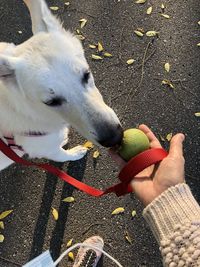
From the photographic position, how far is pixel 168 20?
14.9 feet

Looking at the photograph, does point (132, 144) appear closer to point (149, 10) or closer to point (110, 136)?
point (110, 136)

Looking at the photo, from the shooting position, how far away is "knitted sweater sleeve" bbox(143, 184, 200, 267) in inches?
90.1

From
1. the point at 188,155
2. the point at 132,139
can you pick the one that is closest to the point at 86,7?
the point at 188,155

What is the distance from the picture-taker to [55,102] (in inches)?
106

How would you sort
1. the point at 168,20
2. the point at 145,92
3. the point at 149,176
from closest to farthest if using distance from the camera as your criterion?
the point at 149,176
the point at 145,92
the point at 168,20

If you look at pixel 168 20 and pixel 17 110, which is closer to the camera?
pixel 17 110

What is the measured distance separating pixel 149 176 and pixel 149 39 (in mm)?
2127

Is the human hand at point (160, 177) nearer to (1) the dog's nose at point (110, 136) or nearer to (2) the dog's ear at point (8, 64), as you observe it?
(1) the dog's nose at point (110, 136)

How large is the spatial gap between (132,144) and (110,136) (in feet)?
0.58

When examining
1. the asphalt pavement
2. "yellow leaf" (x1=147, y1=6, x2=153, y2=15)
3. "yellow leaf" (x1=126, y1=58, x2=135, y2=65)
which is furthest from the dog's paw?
"yellow leaf" (x1=147, y1=6, x2=153, y2=15)

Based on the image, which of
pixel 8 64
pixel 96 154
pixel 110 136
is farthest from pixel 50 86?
pixel 96 154

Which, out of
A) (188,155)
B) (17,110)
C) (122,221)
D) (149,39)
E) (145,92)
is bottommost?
→ (122,221)

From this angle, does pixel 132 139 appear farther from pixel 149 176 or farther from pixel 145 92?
pixel 145 92

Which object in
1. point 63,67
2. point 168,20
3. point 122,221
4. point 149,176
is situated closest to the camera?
point 63,67
